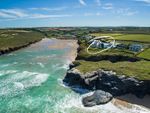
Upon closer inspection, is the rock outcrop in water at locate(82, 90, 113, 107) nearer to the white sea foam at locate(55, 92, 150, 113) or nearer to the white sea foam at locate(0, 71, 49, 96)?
the white sea foam at locate(55, 92, 150, 113)

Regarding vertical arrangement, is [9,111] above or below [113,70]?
below

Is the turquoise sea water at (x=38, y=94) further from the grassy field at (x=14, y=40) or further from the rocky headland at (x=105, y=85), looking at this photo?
the grassy field at (x=14, y=40)

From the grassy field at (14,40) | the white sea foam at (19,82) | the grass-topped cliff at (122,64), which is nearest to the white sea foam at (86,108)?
the grass-topped cliff at (122,64)

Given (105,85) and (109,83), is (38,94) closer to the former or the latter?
(105,85)

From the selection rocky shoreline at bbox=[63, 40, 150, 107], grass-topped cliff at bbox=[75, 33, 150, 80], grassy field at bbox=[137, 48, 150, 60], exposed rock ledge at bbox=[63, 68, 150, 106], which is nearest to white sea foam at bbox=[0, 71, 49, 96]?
exposed rock ledge at bbox=[63, 68, 150, 106]

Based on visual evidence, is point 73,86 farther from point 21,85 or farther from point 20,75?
point 20,75

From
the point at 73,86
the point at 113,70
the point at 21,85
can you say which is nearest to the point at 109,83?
the point at 113,70
